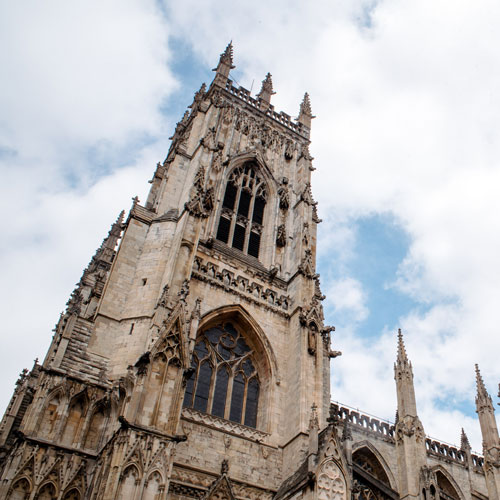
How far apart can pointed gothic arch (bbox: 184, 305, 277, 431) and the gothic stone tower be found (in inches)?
1.7

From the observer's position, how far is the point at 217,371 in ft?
54.0

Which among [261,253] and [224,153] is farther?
[224,153]

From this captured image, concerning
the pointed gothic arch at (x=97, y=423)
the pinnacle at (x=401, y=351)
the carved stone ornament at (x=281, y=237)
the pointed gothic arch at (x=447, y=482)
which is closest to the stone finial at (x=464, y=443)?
the pointed gothic arch at (x=447, y=482)

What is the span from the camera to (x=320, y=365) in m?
A: 17.0

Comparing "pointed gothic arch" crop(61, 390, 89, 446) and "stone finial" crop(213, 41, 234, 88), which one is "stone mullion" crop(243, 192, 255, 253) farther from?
"pointed gothic arch" crop(61, 390, 89, 446)

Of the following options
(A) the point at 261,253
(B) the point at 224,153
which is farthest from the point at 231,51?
(A) the point at 261,253

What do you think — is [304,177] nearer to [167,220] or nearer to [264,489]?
[167,220]

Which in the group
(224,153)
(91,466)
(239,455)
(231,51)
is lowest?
(91,466)

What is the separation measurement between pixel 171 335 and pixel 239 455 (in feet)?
13.0

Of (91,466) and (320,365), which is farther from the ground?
(320,365)

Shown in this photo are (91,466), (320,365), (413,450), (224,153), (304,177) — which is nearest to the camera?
(91,466)

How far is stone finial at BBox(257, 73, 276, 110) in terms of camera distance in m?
27.4

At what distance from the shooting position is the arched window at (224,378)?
15.7 m

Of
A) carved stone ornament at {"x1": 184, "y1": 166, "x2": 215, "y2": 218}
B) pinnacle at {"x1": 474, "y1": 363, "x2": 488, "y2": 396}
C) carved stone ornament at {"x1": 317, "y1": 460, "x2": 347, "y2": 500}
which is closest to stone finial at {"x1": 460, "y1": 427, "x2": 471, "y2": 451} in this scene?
pinnacle at {"x1": 474, "y1": 363, "x2": 488, "y2": 396}
